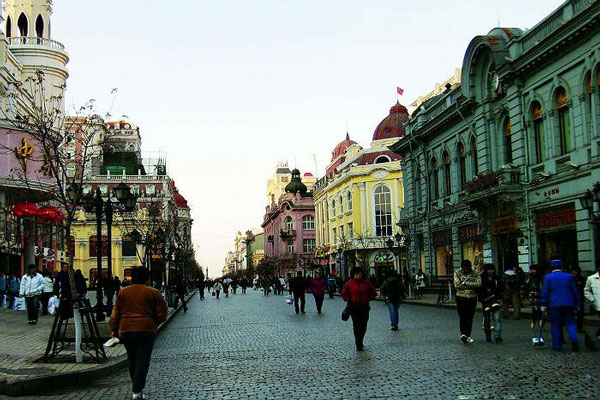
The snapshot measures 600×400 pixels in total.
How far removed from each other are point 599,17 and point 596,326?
10.2 m

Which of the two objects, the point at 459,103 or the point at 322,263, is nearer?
the point at 459,103

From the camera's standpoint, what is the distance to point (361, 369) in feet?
37.2

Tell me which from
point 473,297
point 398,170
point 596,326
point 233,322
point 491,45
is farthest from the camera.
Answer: point 398,170

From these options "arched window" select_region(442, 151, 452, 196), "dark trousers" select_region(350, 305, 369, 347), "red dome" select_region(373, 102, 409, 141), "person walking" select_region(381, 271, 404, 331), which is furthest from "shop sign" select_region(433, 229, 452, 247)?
"red dome" select_region(373, 102, 409, 141)

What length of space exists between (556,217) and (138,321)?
21.4m

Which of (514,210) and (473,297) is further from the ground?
(514,210)

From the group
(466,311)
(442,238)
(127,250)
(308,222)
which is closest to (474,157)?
(442,238)

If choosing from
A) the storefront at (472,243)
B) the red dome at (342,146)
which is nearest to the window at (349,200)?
the red dome at (342,146)

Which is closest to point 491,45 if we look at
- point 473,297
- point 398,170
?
point 473,297

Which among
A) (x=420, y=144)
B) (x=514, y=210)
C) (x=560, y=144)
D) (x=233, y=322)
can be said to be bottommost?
(x=233, y=322)

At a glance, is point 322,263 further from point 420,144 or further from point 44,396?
point 44,396

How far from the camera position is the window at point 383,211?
6862 centimetres

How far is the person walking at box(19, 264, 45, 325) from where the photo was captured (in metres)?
22.2

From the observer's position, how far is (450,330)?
Answer: 18.3m
